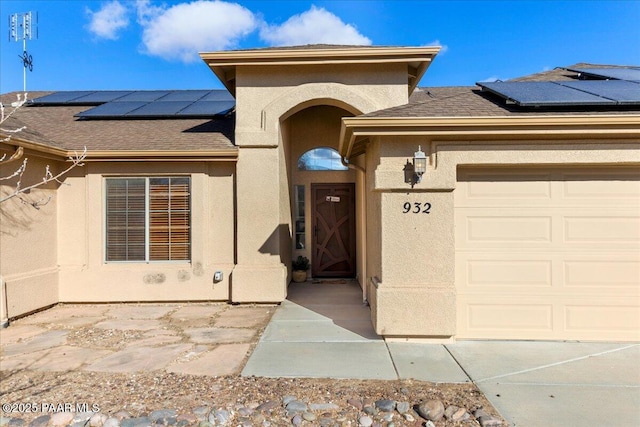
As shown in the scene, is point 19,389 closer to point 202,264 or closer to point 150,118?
point 202,264

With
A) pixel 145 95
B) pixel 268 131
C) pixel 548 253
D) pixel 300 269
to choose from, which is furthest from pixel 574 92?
pixel 145 95

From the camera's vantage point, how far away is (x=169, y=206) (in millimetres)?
7594

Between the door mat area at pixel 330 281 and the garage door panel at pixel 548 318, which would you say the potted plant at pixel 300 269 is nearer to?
the door mat area at pixel 330 281

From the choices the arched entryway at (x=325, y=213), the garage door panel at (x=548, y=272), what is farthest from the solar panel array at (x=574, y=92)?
the arched entryway at (x=325, y=213)

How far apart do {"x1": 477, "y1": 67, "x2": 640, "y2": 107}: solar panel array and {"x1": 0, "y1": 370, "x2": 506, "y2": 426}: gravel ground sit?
3.94m

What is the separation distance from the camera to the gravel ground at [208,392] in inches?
135

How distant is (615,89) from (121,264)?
9.35 meters

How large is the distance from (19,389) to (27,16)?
11865 millimetres

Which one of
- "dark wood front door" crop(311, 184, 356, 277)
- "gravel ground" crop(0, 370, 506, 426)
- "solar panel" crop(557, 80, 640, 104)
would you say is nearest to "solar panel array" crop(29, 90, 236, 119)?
"dark wood front door" crop(311, 184, 356, 277)

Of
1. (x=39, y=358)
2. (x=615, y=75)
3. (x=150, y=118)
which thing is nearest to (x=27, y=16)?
(x=150, y=118)

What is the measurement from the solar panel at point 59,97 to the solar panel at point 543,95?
11232 mm

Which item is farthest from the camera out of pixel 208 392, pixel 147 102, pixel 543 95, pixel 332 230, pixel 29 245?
pixel 147 102

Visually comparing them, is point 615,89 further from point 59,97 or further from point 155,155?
point 59,97

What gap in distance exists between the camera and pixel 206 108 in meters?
9.28
